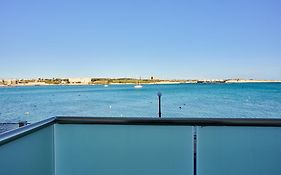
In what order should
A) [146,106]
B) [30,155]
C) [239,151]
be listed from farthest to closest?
[146,106], [239,151], [30,155]

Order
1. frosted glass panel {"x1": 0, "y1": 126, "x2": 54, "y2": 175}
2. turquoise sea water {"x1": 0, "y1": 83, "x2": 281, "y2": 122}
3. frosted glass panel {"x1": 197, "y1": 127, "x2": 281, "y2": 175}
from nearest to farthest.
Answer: frosted glass panel {"x1": 0, "y1": 126, "x2": 54, "y2": 175} < frosted glass panel {"x1": 197, "y1": 127, "x2": 281, "y2": 175} < turquoise sea water {"x1": 0, "y1": 83, "x2": 281, "y2": 122}

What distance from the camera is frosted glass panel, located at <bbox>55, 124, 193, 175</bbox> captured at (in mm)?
1760

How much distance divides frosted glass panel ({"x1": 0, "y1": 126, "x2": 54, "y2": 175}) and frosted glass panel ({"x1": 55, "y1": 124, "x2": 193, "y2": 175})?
0.10 metres

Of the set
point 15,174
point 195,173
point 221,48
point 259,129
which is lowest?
point 195,173

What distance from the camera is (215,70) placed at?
45812 millimetres

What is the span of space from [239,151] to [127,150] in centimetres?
63

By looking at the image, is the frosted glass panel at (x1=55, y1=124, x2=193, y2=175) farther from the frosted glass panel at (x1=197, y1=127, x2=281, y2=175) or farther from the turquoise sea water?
the turquoise sea water

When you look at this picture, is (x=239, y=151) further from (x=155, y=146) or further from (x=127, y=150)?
(x=127, y=150)

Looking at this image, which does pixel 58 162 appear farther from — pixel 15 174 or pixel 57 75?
pixel 57 75

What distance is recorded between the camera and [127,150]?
5.86 feet

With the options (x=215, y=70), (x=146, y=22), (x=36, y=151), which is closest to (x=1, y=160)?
(x=36, y=151)

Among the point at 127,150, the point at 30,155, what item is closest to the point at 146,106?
the point at 127,150

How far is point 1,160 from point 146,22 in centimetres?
2784

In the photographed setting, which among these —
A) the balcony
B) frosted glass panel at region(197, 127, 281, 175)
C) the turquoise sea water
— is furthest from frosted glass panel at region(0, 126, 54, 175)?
the turquoise sea water
